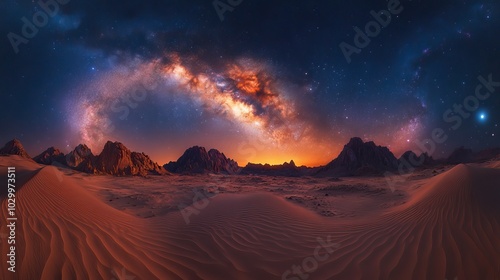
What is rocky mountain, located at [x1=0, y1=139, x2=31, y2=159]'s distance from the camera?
121 ft

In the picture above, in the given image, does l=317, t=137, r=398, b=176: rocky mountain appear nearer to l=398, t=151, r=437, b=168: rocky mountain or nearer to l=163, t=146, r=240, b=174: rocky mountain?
l=398, t=151, r=437, b=168: rocky mountain

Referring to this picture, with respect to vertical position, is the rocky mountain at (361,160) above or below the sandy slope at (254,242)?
above

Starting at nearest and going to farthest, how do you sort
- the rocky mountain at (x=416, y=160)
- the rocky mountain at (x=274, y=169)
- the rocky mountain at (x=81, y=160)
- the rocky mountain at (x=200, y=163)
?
the rocky mountain at (x=81, y=160), the rocky mountain at (x=416, y=160), the rocky mountain at (x=200, y=163), the rocky mountain at (x=274, y=169)

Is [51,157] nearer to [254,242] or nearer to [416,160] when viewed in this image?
[254,242]

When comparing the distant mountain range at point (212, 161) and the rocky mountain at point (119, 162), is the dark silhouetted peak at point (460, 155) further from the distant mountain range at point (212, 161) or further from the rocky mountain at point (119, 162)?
the rocky mountain at point (119, 162)

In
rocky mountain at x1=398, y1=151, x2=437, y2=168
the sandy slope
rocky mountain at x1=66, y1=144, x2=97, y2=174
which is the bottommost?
the sandy slope

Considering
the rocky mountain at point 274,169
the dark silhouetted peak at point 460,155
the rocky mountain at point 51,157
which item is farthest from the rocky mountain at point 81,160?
the dark silhouetted peak at point 460,155

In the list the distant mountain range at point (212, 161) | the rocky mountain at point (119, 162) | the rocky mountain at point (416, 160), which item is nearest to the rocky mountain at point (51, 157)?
the distant mountain range at point (212, 161)

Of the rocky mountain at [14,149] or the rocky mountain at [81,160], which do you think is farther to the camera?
the rocky mountain at [14,149]

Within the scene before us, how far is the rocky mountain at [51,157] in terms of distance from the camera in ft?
132

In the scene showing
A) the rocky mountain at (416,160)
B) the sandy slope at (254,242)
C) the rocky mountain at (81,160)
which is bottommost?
the sandy slope at (254,242)

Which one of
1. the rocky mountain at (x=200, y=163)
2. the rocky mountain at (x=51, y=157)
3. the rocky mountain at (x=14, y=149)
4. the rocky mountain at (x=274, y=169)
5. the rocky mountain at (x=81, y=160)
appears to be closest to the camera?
the rocky mountain at (x=81, y=160)

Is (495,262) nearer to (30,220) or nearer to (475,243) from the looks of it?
(475,243)

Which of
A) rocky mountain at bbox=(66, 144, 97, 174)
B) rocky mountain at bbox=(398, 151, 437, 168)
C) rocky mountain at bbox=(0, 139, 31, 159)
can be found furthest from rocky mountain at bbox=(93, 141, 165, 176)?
rocky mountain at bbox=(398, 151, 437, 168)
